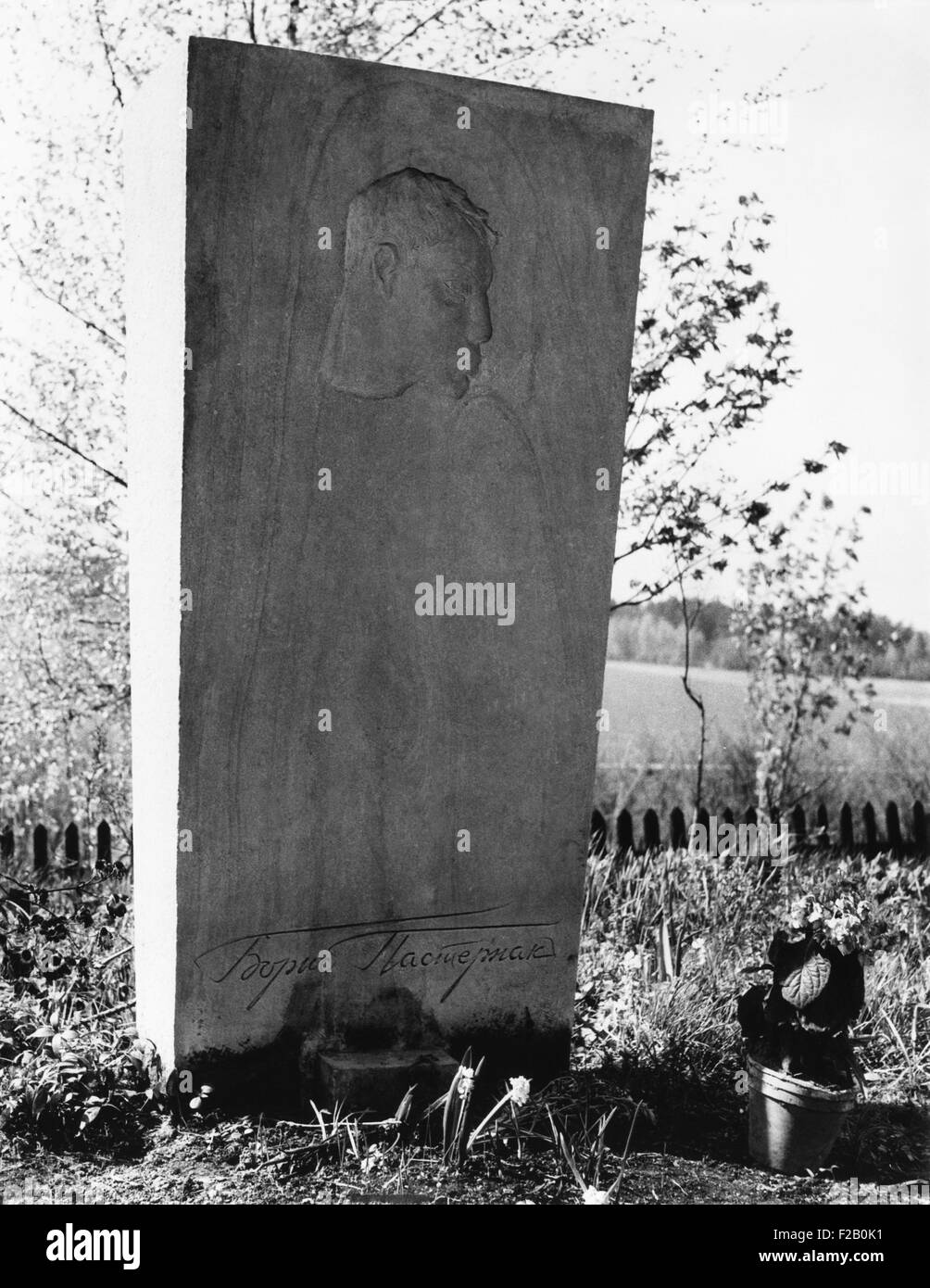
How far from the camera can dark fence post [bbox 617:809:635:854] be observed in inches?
267

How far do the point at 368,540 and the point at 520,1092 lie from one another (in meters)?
1.49

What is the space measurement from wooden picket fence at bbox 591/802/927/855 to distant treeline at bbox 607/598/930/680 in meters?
1.59

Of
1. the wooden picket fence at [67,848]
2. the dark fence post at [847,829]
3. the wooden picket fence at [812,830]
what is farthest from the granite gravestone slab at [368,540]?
the dark fence post at [847,829]

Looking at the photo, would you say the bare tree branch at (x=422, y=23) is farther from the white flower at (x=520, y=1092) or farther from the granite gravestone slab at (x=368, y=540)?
the white flower at (x=520, y=1092)

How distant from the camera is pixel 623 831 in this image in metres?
6.85

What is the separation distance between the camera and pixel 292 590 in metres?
3.82

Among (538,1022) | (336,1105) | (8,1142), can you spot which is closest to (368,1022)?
(336,1105)

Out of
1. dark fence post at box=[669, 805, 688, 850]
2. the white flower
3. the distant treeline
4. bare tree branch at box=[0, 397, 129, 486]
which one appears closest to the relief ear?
the white flower

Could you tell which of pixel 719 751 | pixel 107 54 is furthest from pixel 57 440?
pixel 719 751

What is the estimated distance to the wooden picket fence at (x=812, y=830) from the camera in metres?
6.83

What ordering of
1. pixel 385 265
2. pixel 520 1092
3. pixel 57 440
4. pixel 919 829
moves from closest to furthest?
pixel 520 1092 → pixel 385 265 → pixel 57 440 → pixel 919 829

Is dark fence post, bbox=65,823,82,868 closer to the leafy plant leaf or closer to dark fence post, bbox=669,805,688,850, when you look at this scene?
dark fence post, bbox=669,805,688,850

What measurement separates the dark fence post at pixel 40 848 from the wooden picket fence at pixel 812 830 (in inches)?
94.1

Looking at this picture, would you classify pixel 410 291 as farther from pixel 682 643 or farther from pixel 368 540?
pixel 682 643
